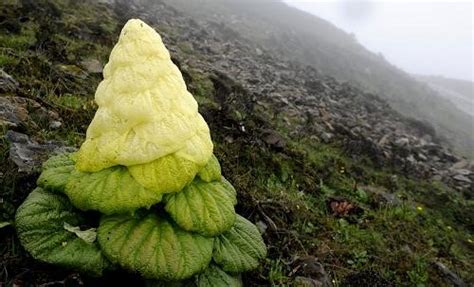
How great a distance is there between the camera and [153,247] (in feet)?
10.4

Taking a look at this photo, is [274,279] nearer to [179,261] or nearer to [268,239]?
[268,239]

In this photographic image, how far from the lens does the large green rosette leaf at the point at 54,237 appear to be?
3176 mm

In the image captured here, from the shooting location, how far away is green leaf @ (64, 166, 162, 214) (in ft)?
10.2

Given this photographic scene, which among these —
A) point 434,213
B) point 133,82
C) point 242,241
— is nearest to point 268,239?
point 242,241

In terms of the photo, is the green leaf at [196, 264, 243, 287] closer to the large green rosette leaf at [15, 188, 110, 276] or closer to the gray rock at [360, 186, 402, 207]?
the large green rosette leaf at [15, 188, 110, 276]

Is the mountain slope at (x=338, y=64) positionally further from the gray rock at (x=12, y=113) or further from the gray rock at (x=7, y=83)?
the gray rock at (x=12, y=113)

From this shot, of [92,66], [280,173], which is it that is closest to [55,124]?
[92,66]

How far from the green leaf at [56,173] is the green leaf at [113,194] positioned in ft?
1.01

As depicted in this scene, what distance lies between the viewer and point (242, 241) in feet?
12.4

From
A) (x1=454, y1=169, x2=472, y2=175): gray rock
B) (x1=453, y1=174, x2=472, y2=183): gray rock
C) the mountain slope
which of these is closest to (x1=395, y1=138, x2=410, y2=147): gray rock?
(x1=454, y1=169, x2=472, y2=175): gray rock

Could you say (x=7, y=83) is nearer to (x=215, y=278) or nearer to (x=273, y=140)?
(x=215, y=278)

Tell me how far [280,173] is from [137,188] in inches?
180

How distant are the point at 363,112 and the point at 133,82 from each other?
17280 millimetres

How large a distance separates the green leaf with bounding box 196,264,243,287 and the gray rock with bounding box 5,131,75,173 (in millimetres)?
1628
